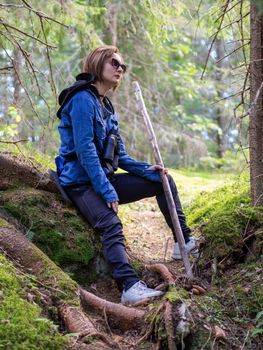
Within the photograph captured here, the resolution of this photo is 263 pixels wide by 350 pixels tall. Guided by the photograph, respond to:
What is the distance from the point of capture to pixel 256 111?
4.47 meters

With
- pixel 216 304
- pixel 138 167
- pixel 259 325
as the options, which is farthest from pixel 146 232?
pixel 259 325

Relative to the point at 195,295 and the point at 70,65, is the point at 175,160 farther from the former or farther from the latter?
the point at 195,295

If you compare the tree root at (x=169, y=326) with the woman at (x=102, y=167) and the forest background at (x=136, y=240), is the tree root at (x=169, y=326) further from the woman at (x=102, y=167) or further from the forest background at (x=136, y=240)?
the woman at (x=102, y=167)

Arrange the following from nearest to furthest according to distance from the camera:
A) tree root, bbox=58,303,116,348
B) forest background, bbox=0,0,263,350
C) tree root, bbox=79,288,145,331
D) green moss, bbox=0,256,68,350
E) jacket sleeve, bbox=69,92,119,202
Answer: green moss, bbox=0,256,68,350 < tree root, bbox=58,303,116,348 < forest background, bbox=0,0,263,350 < tree root, bbox=79,288,145,331 < jacket sleeve, bbox=69,92,119,202

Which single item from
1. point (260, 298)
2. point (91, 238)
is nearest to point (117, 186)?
point (91, 238)

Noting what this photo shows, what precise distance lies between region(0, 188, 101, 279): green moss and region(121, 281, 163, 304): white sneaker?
727 millimetres

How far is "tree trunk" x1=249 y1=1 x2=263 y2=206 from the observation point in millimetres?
4422

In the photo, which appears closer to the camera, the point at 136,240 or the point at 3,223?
the point at 3,223

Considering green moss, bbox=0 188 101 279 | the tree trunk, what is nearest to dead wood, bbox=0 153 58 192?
green moss, bbox=0 188 101 279

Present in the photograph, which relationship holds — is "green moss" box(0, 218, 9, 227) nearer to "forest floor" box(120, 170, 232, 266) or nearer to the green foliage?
"forest floor" box(120, 170, 232, 266)

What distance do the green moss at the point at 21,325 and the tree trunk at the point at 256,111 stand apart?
8.32ft

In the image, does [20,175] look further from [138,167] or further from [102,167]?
[138,167]

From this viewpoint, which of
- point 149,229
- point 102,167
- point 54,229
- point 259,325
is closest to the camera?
point 259,325

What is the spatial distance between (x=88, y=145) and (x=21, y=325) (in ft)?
6.60
